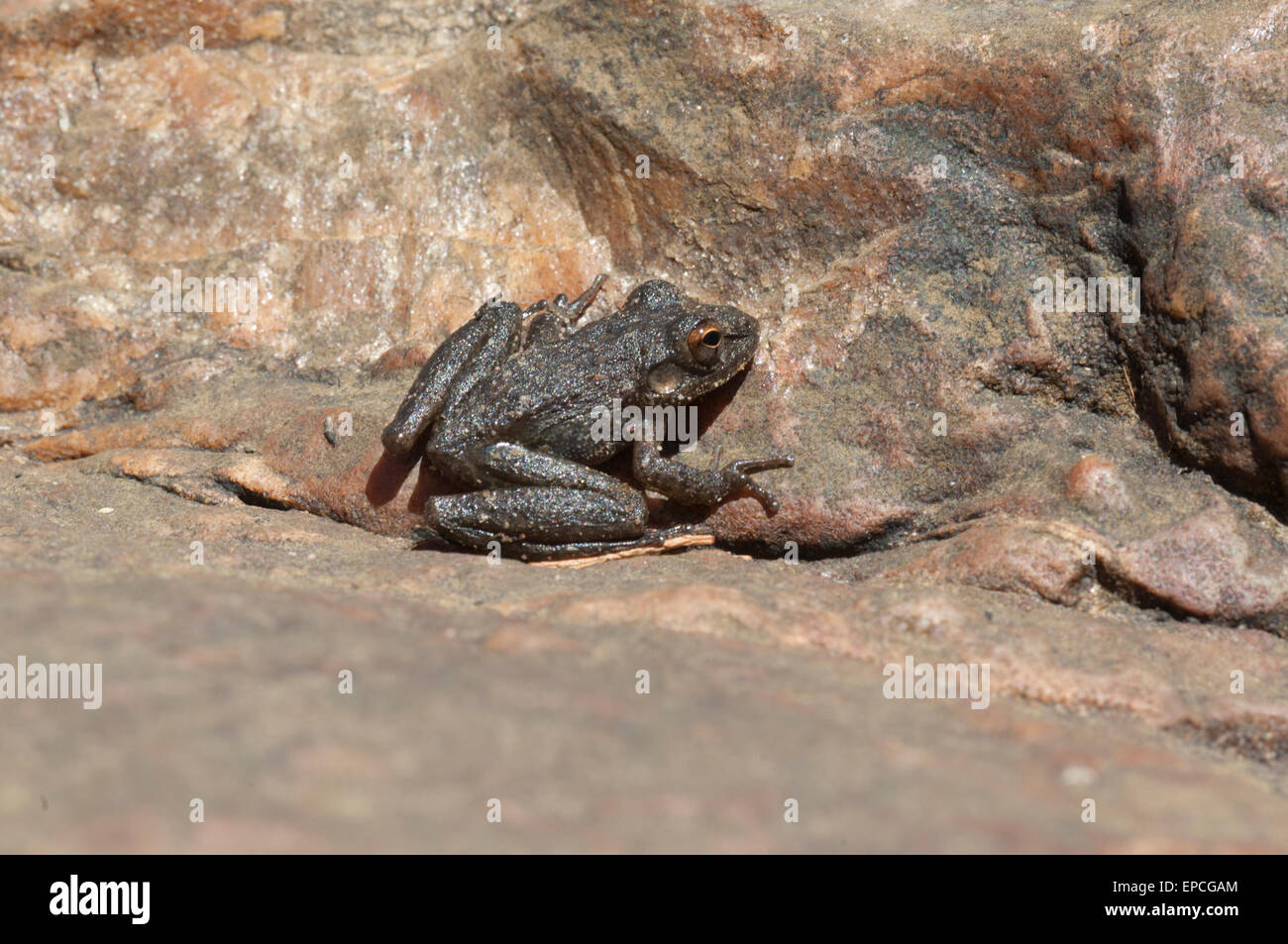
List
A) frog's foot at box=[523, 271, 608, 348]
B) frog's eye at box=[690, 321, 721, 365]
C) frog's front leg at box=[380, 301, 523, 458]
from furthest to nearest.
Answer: frog's foot at box=[523, 271, 608, 348] → frog's front leg at box=[380, 301, 523, 458] → frog's eye at box=[690, 321, 721, 365]

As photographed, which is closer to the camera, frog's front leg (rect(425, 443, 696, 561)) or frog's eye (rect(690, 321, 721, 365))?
frog's front leg (rect(425, 443, 696, 561))

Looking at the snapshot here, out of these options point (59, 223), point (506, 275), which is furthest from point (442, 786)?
point (59, 223)

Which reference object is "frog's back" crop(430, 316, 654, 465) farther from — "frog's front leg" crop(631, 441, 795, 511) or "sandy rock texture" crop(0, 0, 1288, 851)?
"sandy rock texture" crop(0, 0, 1288, 851)

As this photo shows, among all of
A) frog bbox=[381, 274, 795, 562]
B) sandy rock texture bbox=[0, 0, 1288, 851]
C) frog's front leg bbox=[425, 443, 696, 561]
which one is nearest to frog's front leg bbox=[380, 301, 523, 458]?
frog bbox=[381, 274, 795, 562]

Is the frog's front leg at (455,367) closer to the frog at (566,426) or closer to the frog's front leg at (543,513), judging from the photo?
the frog at (566,426)

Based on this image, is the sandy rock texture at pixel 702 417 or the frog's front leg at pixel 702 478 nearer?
the sandy rock texture at pixel 702 417

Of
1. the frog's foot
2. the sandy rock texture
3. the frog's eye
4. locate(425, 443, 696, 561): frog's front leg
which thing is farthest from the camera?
the frog's foot

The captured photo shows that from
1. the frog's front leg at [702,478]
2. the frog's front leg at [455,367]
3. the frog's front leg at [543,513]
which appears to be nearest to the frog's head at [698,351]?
the frog's front leg at [702,478]
